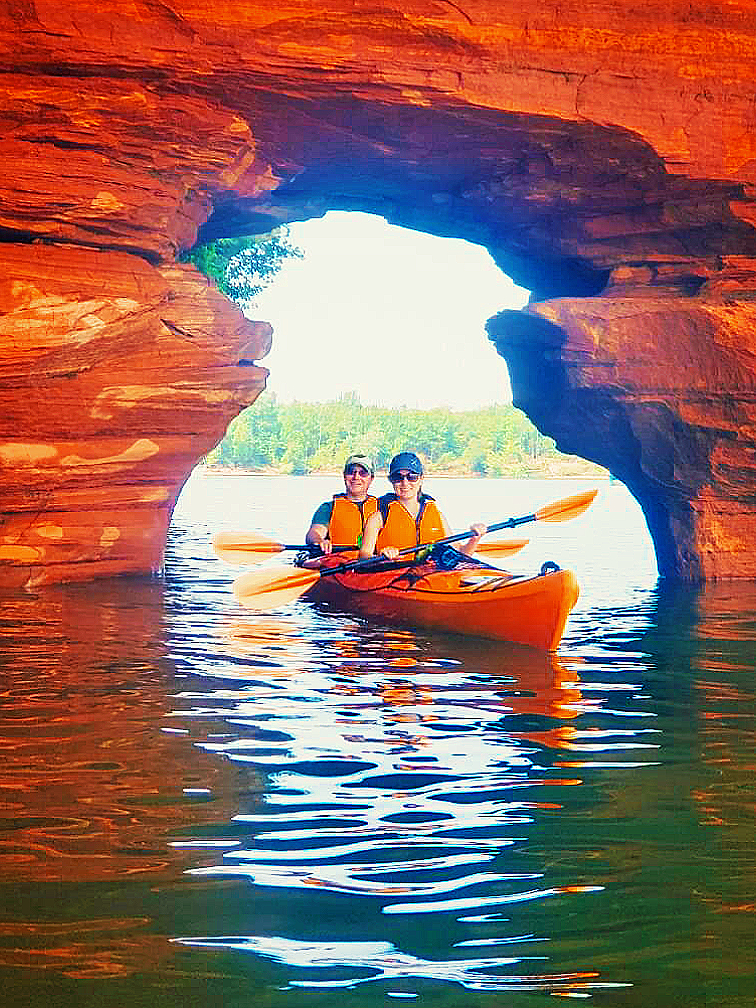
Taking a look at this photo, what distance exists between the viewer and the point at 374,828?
4.32m

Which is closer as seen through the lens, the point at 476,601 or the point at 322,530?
the point at 476,601

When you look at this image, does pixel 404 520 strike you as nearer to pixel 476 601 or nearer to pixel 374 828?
pixel 476 601

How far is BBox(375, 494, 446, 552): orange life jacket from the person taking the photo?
1095 cm

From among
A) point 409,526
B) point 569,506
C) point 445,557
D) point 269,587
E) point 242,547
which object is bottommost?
point 269,587

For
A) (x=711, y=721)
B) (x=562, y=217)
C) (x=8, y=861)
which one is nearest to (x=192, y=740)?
(x=8, y=861)

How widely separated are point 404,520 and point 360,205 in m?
5.36

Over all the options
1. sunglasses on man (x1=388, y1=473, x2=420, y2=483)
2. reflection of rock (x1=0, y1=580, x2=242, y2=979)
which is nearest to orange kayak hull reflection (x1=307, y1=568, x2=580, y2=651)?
sunglasses on man (x1=388, y1=473, x2=420, y2=483)

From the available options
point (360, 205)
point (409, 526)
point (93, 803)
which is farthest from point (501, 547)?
point (93, 803)

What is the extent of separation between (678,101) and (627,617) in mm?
5000

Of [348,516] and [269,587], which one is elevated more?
[348,516]

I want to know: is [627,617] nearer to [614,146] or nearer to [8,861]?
[614,146]

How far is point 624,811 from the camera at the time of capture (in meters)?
4.60

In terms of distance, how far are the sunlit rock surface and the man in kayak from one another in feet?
5.57

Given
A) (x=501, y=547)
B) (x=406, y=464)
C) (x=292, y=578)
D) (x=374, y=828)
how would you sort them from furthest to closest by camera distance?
(x=501, y=547)
(x=406, y=464)
(x=292, y=578)
(x=374, y=828)
